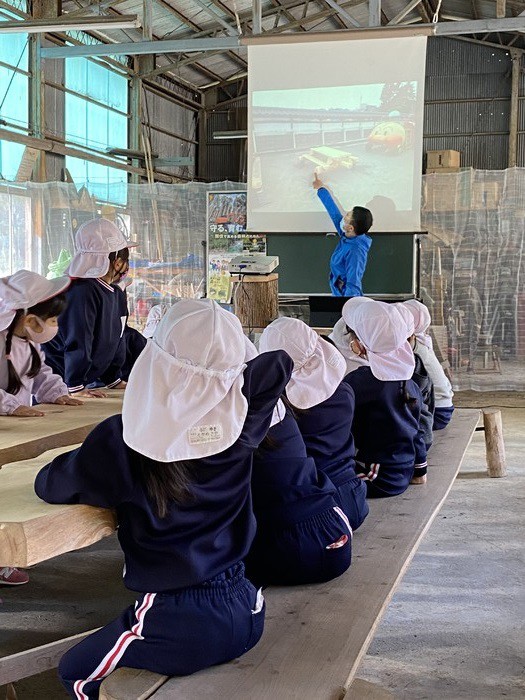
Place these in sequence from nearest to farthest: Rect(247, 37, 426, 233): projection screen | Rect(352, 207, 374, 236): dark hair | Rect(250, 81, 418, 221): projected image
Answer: Rect(352, 207, 374, 236): dark hair
Rect(247, 37, 426, 233): projection screen
Rect(250, 81, 418, 221): projected image

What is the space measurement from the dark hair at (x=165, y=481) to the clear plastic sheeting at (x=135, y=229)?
28.9ft

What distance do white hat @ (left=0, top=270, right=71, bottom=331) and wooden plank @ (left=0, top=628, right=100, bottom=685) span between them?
1282 millimetres

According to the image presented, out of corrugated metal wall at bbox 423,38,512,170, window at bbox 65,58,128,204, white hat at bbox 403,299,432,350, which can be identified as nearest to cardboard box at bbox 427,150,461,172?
corrugated metal wall at bbox 423,38,512,170

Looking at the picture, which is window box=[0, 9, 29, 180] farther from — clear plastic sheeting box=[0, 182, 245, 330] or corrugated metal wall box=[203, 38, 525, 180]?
corrugated metal wall box=[203, 38, 525, 180]

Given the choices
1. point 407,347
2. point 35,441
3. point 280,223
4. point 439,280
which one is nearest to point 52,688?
point 35,441

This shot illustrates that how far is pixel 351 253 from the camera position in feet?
25.6

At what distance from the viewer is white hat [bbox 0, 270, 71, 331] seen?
10.1 ft

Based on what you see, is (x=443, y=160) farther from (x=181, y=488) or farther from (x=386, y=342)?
(x=181, y=488)

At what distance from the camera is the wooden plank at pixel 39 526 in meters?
1.60

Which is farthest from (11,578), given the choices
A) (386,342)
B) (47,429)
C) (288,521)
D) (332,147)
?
(332,147)

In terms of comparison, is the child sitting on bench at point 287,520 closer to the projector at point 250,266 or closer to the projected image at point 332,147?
the projector at point 250,266

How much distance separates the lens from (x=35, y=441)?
250 cm

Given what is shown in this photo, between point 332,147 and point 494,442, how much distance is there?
409 cm

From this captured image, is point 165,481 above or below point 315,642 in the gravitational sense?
above
